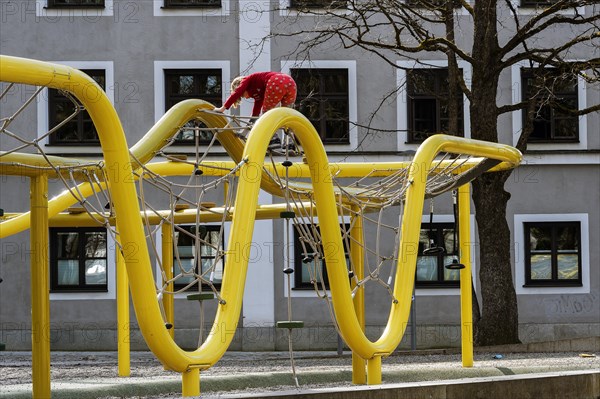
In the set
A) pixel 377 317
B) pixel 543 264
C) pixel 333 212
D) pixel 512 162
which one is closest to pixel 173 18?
pixel 377 317

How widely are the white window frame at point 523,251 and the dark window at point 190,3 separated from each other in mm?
8430

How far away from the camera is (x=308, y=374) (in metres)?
14.4

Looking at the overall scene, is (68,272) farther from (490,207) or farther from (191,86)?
(490,207)

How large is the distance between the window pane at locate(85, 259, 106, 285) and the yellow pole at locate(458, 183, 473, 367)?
15399 millimetres

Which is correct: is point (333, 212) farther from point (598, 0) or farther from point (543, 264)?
point (543, 264)

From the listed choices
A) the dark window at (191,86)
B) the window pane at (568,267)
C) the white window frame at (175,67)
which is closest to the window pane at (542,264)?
the window pane at (568,267)

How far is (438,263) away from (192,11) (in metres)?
8.04

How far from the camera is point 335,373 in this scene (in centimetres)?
1464

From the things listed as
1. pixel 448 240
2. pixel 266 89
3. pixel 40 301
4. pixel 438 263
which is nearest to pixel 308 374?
pixel 266 89

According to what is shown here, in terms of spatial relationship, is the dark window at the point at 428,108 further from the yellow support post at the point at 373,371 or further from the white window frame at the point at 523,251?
the yellow support post at the point at 373,371

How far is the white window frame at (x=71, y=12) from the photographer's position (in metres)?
29.9

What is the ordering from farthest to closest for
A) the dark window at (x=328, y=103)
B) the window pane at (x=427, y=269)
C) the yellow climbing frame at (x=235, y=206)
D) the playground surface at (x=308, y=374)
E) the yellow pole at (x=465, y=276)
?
1. the window pane at (x=427, y=269)
2. the dark window at (x=328, y=103)
3. the yellow pole at (x=465, y=276)
4. the playground surface at (x=308, y=374)
5. the yellow climbing frame at (x=235, y=206)

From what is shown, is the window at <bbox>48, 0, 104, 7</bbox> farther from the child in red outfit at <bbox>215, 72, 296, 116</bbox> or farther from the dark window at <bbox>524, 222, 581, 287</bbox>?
the child in red outfit at <bbox>215, 72, 296, 116</bbox>

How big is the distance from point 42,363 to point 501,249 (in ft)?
46.1
